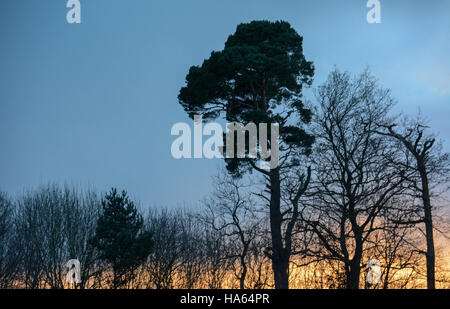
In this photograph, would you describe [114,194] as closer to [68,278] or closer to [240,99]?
[68,278]

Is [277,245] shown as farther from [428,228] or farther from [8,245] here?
[8,245]

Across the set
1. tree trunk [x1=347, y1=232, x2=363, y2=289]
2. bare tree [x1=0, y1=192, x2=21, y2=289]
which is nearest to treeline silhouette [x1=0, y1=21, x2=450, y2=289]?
tree trunk [x1=347, y1=232, x2=363, y2=289]

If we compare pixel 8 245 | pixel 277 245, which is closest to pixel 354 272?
pixel 277 245

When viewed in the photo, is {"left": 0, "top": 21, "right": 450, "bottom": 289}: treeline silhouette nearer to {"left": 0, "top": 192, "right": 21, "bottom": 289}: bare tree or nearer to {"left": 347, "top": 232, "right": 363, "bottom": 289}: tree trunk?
{"left": 347, "top": 232, "right": 363, "bottom": 289}: tree trunk

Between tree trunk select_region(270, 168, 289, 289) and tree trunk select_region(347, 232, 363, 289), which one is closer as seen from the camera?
tree trunk select_region(347, 232, 363, 289)

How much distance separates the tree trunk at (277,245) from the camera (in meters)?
16.2

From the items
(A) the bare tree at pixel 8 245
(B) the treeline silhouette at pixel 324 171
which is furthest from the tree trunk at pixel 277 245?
(A) the bare tree at pixel 8 245

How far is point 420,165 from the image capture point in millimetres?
15203

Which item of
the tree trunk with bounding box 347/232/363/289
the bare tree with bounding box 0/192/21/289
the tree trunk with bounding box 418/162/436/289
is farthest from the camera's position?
the bare tree with bounding box 0/192/21/289

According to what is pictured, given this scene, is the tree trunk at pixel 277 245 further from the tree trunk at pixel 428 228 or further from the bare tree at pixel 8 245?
the bare tree at pixel 8 245

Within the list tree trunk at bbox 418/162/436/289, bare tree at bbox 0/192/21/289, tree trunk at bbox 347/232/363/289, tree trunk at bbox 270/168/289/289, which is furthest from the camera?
bare tree at bbox 0/192/21/289

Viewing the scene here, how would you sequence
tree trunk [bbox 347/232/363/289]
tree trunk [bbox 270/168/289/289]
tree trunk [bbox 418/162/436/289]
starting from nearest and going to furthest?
1. tree trunk [bbox 418/162/436/289]
2. tree trunk [bbox 347/232/363/289]
3. tree trunk [bbox 270/168/289/289]

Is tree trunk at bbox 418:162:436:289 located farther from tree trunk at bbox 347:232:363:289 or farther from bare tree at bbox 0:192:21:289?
bare tree at bbox 0:192:21:289

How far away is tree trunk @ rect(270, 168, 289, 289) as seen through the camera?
16.2 meters
